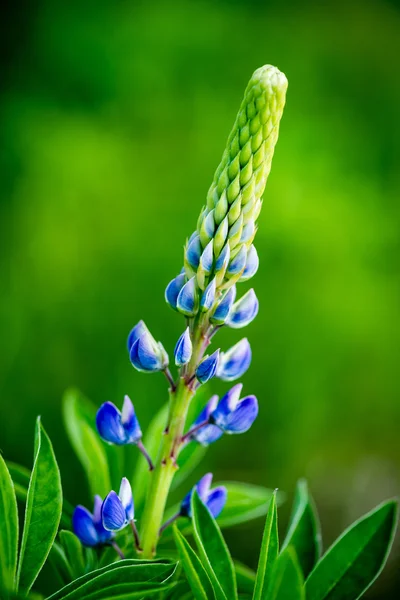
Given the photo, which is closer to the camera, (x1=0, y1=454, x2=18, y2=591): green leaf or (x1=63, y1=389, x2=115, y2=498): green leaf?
(x1=0, y1=454, x2=18, y2=591): green leaf

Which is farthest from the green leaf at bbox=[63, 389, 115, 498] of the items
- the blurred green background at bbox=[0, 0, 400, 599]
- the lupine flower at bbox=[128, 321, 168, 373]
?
the blurred green background at bbox=[0, 0, 400, 599]

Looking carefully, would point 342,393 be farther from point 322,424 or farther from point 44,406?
point 44,406

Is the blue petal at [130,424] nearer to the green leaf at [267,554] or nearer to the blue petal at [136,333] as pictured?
the blue petal at [136,333]

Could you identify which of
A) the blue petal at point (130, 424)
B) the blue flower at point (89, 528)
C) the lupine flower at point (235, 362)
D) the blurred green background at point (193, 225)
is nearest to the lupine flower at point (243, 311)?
the lupine flower at point (235, 362)

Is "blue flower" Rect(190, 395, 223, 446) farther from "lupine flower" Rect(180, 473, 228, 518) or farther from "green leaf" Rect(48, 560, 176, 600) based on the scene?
"green leaf" Rect(48, 560, 176, 600)

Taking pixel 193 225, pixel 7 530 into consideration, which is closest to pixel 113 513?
pixel 7 530

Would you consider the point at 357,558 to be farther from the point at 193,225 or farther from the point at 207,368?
the point at 193,225

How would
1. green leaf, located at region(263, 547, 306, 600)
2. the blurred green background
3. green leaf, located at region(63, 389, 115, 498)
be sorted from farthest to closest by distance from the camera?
1. the blurred green background
2. green leaf, located at region(63, 389, 115, 498)
3. green leaf, located at region(263, 547, 306, 600)
